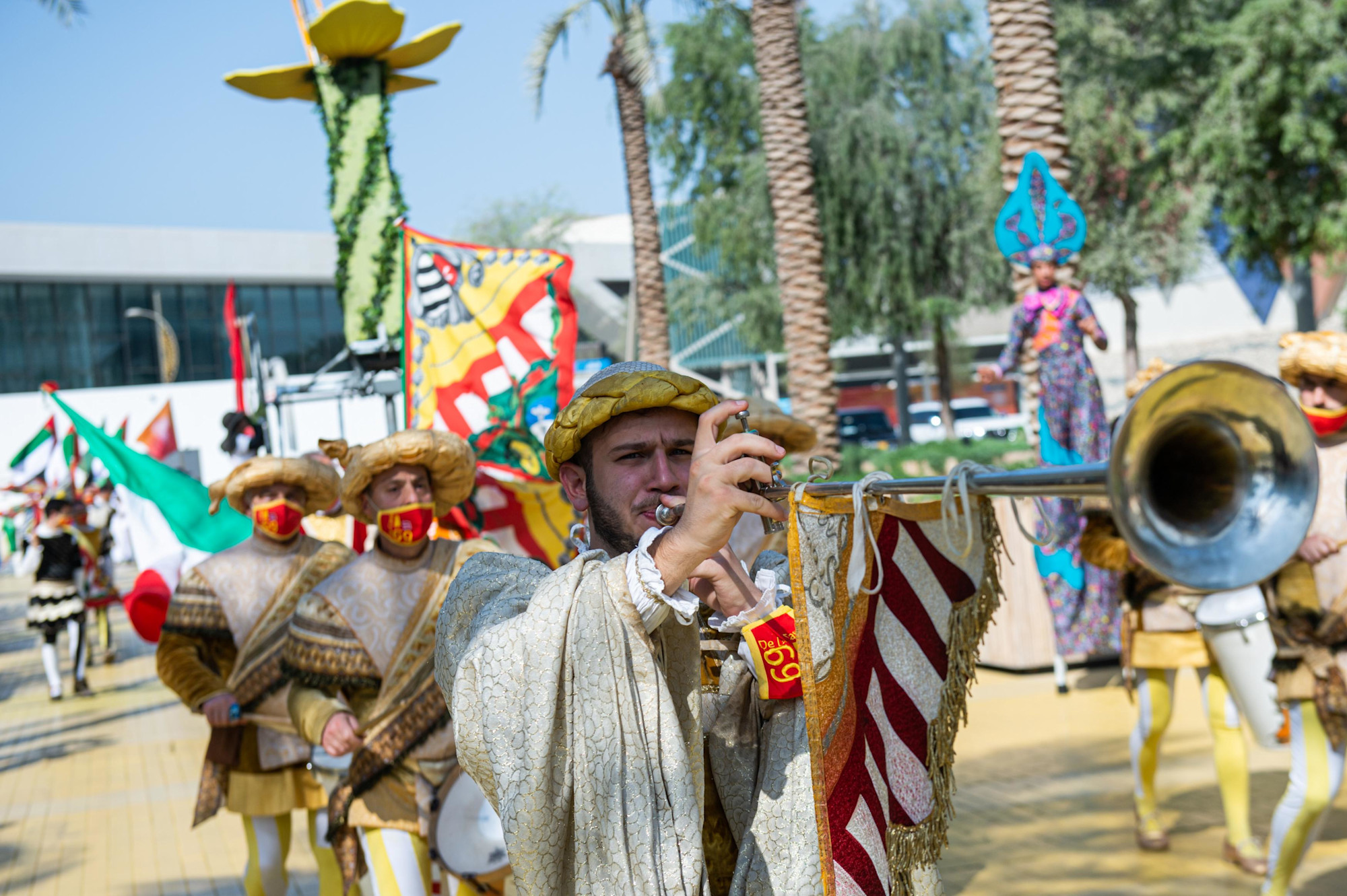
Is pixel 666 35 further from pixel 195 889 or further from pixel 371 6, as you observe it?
pixel 195 889

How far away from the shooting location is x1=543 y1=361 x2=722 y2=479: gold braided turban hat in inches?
91.7

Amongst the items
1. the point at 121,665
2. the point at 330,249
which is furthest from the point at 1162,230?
the point at 330,249

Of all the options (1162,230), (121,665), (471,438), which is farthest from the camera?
(1162,230)

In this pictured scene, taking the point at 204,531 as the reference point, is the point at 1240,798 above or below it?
below

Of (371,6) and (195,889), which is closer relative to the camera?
(195,889)

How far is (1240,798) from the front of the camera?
5508mm

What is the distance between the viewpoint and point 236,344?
10.9m

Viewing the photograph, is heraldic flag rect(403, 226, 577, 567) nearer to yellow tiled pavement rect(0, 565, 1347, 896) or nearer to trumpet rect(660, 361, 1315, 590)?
yellow tiled pavement rect(0, 565, 1347, 896)

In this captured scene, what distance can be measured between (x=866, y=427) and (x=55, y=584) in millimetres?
24815

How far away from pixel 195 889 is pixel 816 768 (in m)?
5.84

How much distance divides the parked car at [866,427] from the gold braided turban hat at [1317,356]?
28.9m

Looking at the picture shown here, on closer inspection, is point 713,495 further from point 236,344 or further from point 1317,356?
point 236,344

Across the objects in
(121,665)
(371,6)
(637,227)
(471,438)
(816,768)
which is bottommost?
(121,665)

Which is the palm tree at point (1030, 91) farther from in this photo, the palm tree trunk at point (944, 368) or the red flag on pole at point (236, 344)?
the palm tree trunk at point (944, 368)
